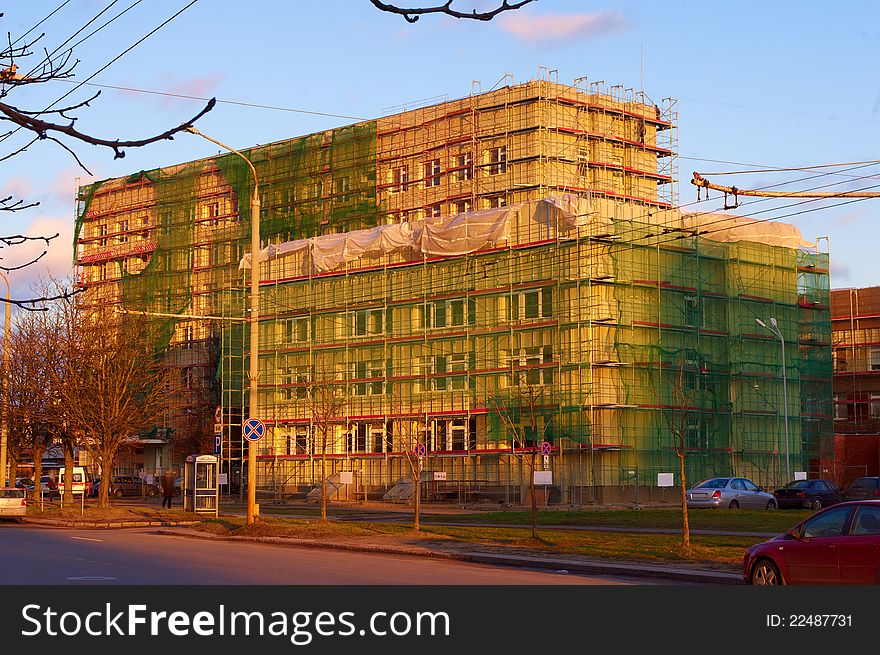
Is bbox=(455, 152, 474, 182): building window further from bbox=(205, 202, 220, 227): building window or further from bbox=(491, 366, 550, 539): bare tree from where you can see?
bbox=(205, 202, 220, 227): building window

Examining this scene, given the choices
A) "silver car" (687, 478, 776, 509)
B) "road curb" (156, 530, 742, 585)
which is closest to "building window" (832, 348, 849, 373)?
"silver car" (687, 478, 776, 509)

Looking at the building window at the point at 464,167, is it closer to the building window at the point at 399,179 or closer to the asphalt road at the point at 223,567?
the building window at the point at 399,179

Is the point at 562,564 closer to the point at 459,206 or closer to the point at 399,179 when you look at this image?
the point at 459,206

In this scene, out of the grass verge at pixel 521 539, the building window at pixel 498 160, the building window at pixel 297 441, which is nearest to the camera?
the grass verge at pixel 521 539

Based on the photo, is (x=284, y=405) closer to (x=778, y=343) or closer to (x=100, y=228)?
(x=778, y=343)

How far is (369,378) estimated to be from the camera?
7181 centimetres

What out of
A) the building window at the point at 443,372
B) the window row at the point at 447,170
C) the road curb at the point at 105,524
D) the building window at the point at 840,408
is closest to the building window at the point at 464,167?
the window row at the point at 447,170

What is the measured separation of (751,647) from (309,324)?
64.7 m

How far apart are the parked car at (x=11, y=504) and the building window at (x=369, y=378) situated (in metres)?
27.5

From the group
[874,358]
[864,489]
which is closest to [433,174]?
[874,358]

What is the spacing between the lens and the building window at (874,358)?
89562mm

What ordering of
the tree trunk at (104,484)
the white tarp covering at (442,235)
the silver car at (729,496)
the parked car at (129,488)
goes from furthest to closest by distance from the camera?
the parked car at (129,488), the white tarp covering at (442,235), the tree trunk at (104,484), the silver car at (729,496)

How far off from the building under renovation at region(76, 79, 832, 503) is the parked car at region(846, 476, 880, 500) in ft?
29.1

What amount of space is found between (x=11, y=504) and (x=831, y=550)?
3735cm
